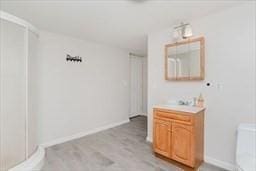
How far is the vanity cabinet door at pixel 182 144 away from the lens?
2020 millimetres

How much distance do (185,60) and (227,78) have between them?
0.70m

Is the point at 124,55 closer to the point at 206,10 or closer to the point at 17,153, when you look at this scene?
the point at 206,10

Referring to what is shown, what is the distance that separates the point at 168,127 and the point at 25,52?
2418 mm

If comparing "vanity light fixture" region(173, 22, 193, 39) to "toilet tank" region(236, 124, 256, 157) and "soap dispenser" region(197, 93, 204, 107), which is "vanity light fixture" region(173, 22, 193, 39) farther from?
"toilet tank" region(236, 124, 256, 157)

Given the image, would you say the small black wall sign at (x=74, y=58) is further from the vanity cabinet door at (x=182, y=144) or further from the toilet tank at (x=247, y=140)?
the toilet tank at (x=247, y=140)

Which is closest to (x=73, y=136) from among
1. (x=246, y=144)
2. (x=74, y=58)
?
(x=74, y=58)

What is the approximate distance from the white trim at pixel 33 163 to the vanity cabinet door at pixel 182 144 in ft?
6.46

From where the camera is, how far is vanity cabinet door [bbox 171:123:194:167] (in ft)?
6.63

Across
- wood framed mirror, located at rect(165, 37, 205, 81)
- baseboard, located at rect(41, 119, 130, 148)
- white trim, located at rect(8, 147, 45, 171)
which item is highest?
wood framed mirror, located at rect(165, 37, 205, 81)

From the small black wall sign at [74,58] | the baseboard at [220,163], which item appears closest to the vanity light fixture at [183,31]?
the baseboard at [220,163]

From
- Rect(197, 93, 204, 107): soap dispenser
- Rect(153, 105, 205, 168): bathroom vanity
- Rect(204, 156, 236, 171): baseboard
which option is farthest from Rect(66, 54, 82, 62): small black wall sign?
Rect(204, 156, 236, 171): baseboard

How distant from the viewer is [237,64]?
6.67 feet

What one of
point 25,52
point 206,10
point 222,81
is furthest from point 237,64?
point 25,52

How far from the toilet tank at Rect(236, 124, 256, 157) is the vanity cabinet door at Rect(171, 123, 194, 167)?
0.54 meters
